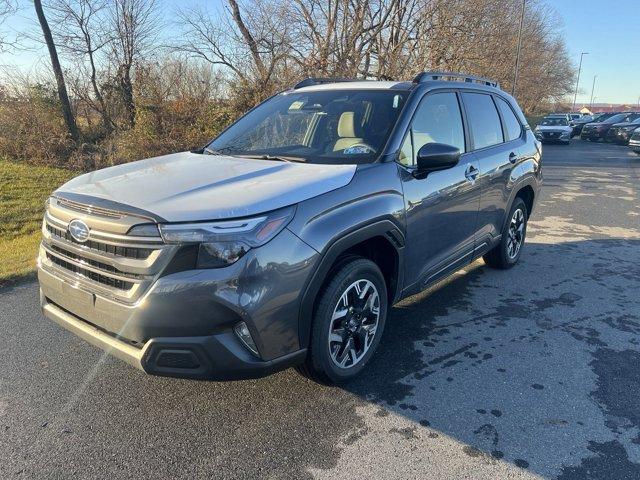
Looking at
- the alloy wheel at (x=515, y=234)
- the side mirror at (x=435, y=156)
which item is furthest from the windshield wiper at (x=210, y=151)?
the alloy wheel at (x=515, y=234)

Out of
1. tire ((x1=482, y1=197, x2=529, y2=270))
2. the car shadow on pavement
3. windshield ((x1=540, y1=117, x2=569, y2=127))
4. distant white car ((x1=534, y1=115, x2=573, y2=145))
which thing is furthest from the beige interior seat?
A: windshield ((x1=540, y1=117, x2=569, y2=127))

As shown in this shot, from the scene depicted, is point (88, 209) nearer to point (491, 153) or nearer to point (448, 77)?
point (448, 77)

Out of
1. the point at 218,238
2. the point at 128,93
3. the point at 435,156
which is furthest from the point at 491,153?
the point at 128,93

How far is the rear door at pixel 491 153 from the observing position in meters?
4.46

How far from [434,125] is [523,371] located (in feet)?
6.32

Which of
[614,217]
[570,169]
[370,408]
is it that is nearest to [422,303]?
[370,408]

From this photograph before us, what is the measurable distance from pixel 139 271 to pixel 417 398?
5.99ft

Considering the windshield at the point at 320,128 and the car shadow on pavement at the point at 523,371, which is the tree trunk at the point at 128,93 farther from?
Result: the car shadow on pavement at the point at 523,371

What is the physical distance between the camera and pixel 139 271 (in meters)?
2.41

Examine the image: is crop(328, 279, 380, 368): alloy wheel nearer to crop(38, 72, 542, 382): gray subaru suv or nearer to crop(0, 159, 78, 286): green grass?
crop(38, 72, 542, 382): gray subaru suv

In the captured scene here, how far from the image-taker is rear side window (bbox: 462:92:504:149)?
4.45 m

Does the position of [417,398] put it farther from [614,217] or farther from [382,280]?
[614,217]

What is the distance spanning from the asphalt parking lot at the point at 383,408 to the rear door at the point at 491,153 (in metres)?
0.87

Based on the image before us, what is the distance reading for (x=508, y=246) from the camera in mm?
5523
